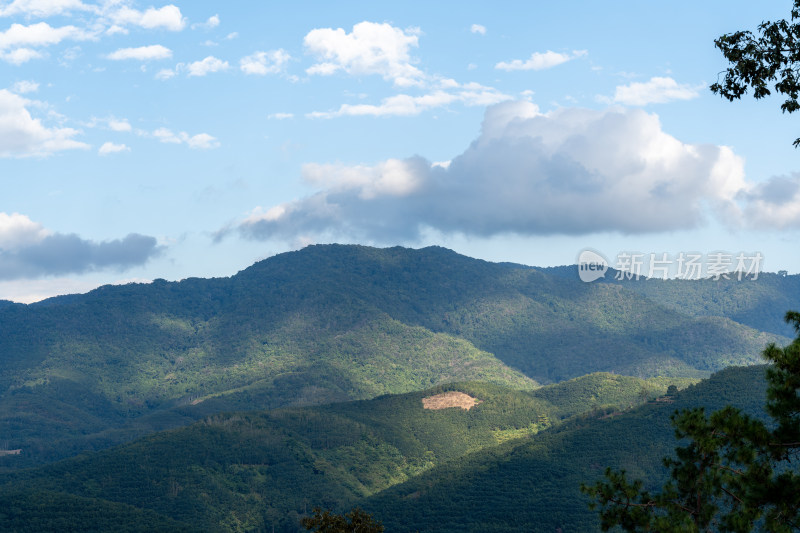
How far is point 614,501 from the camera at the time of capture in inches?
1464

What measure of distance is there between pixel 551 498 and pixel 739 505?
529ft

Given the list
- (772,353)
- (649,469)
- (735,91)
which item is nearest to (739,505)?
(772,353)

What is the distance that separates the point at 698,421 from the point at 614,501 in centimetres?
512

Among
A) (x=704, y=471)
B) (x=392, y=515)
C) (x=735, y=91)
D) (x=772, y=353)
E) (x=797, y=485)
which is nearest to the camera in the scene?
(x=772, y=353)

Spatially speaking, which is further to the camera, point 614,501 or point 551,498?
point 551,498

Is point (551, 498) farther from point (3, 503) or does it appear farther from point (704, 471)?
point (704, 471)

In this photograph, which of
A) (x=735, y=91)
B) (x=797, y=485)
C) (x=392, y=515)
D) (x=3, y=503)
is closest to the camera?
(x=797, y=485)

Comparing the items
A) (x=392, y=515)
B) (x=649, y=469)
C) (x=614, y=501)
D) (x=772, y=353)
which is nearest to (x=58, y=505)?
(x=392, y=515)

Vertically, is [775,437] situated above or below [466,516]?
above

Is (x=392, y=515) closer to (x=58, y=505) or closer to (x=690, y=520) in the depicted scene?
(x=58, y=505)

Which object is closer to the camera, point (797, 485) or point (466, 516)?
point (797, 485)

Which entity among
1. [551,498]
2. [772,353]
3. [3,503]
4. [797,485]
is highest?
[772,353]

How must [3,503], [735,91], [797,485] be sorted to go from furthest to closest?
[3,503] < [735,91] < [797,485]

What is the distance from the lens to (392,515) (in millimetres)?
195125
